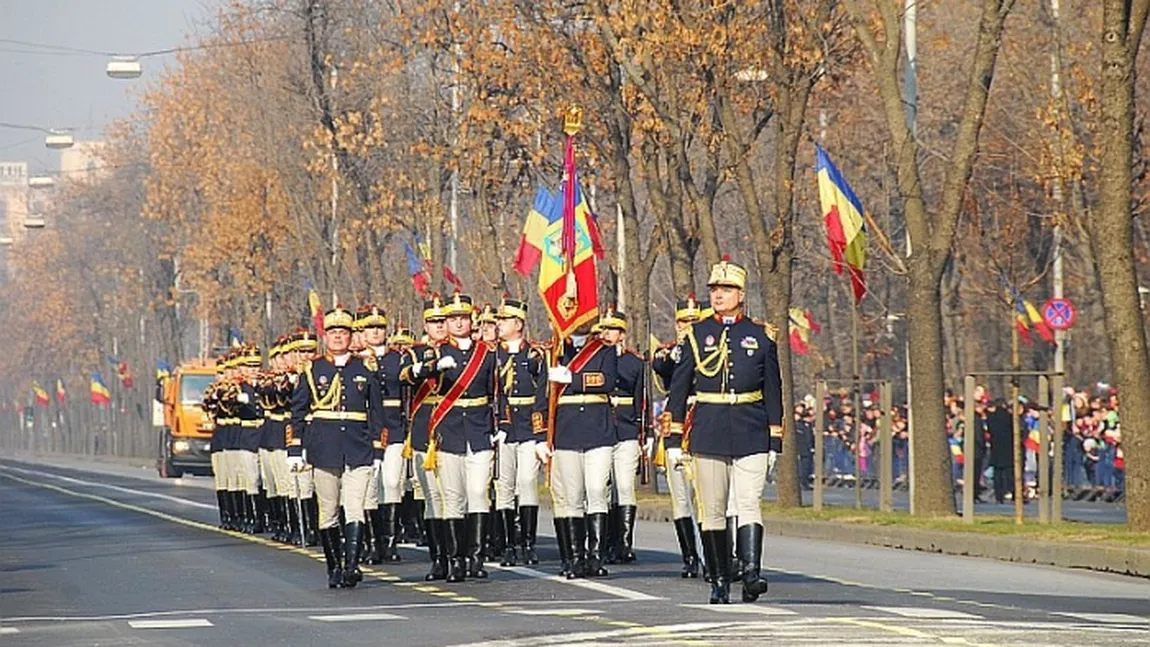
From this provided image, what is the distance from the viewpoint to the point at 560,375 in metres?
21.0

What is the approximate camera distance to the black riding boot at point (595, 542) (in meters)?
21.3

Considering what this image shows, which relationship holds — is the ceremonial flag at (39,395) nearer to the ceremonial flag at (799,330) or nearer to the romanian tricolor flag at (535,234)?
the ceremonial flag at (799,330)

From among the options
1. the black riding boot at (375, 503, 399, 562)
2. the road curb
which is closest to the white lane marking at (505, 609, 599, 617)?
the black riding boot at (375, 503, 399, 562)

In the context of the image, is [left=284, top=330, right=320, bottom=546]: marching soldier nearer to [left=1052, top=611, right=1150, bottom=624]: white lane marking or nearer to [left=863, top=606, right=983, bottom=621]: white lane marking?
[left=863, top=606, right=983, bottom=621]: white lane marking

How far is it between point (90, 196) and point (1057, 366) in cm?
6735

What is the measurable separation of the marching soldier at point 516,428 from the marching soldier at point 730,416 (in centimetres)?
412

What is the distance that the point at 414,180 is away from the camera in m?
56.2

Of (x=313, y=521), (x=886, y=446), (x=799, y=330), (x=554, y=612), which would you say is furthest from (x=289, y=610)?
(x=799, y=330)

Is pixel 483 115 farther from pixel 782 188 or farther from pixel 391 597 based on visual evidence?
pixel 391 597

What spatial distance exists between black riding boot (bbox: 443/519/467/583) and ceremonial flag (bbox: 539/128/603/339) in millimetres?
1761

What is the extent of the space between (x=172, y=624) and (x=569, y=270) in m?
7.54

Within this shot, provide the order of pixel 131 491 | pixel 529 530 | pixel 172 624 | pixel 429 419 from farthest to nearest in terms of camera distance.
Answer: pixel 131 491
pixel 529 530
pixel 429 419
pixel 172 624

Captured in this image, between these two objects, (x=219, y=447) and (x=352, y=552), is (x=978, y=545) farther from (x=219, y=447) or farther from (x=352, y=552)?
(x=219, y=447)

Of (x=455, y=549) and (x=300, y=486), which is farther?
(x=300, y=486)
